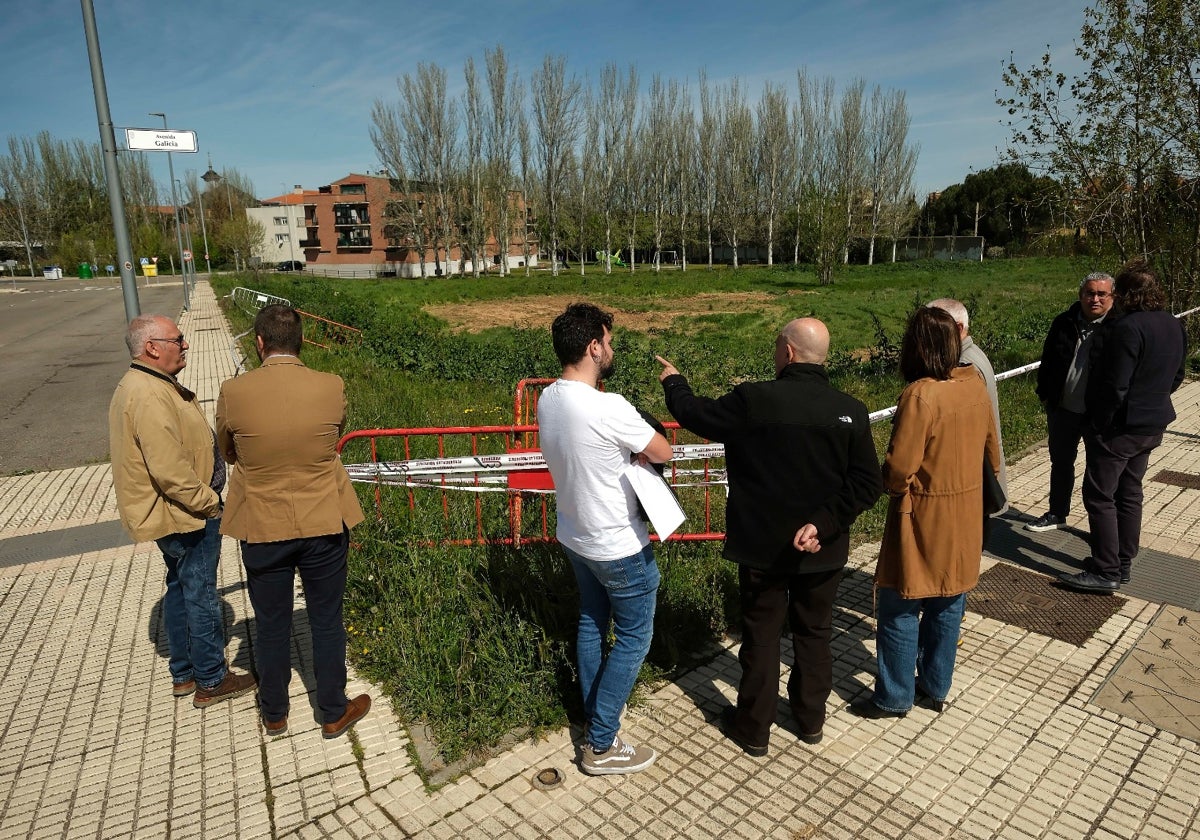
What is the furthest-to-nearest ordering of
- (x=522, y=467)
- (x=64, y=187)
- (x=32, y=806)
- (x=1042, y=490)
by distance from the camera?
1. (x=64, y=187)
2. (x=1042, y=490)
3. (x=522, y=467)
4. (x=32, y=806)

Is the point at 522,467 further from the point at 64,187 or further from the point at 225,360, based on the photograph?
the point at 64,187

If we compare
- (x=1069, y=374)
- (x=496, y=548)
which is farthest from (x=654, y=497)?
(x=1069, y=374)

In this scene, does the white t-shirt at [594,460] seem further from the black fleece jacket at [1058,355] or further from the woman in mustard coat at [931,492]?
the black fleece jacket at [1058,355]

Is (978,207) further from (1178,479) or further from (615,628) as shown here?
(615,628)

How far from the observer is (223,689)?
3738 millimetres

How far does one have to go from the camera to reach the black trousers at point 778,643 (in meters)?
3.04

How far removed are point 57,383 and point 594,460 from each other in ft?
51.0

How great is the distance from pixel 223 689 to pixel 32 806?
2.78 feet

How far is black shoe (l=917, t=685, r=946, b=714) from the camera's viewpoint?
3492 mm

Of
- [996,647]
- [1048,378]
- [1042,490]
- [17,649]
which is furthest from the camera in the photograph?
[1042,490]

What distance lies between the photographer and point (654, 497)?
2.83 metres

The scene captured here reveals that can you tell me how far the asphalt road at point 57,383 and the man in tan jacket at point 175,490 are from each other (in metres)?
6.31

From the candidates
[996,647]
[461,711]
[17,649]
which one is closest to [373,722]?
[461,711]

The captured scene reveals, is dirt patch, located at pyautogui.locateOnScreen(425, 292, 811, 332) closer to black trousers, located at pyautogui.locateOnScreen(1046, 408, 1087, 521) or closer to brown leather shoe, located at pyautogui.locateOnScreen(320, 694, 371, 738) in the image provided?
black trousers, located at pyautogui.locateOnScreen(1046, 408, 1087, 521)
